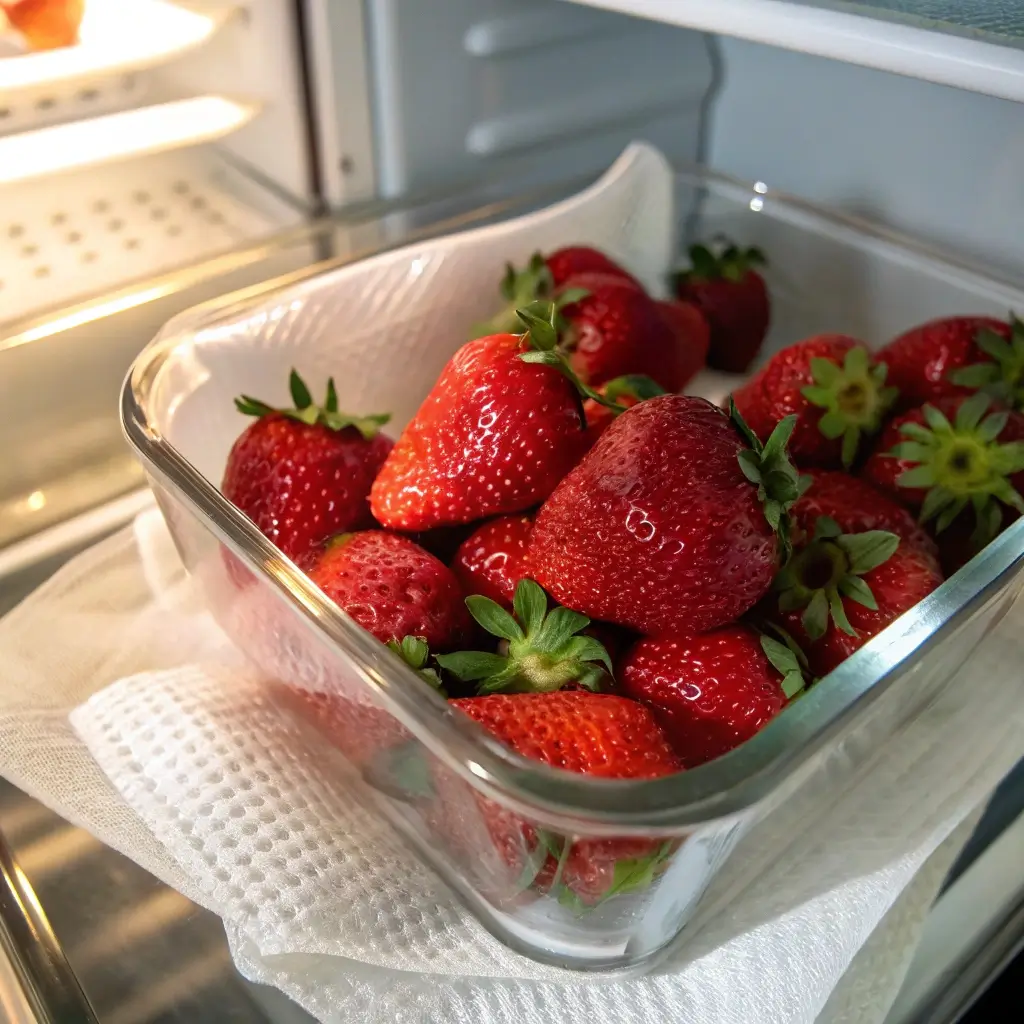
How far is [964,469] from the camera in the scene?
650mm

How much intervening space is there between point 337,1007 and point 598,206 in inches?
25.5

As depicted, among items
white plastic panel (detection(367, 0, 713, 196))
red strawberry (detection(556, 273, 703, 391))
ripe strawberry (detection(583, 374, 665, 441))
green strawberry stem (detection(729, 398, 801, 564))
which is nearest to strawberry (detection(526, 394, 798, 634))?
green strawberry stem (detection(729, 398, 801, 564))

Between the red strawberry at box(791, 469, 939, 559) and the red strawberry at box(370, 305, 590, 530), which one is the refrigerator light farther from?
the red strawberry at box(791, 469, 939, 559)

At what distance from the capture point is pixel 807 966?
1.63ft

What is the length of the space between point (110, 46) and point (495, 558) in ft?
1.66

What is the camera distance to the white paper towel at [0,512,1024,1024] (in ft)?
1.58

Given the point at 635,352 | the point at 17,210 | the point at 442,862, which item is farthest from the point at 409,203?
the point at 442,862

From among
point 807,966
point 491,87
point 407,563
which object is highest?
point 491,87

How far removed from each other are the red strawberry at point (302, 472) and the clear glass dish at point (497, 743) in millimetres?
46

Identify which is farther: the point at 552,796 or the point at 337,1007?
the point at 337,1007

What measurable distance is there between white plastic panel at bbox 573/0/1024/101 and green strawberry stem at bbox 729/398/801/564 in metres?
0.19

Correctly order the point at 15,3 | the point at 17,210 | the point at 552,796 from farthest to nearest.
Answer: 1. the point at 17,210
2. the point at 15,3
3. the point at 552,796

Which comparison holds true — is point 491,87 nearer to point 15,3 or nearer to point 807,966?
point 15,3

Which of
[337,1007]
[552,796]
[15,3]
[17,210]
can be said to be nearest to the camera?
[552,796]
